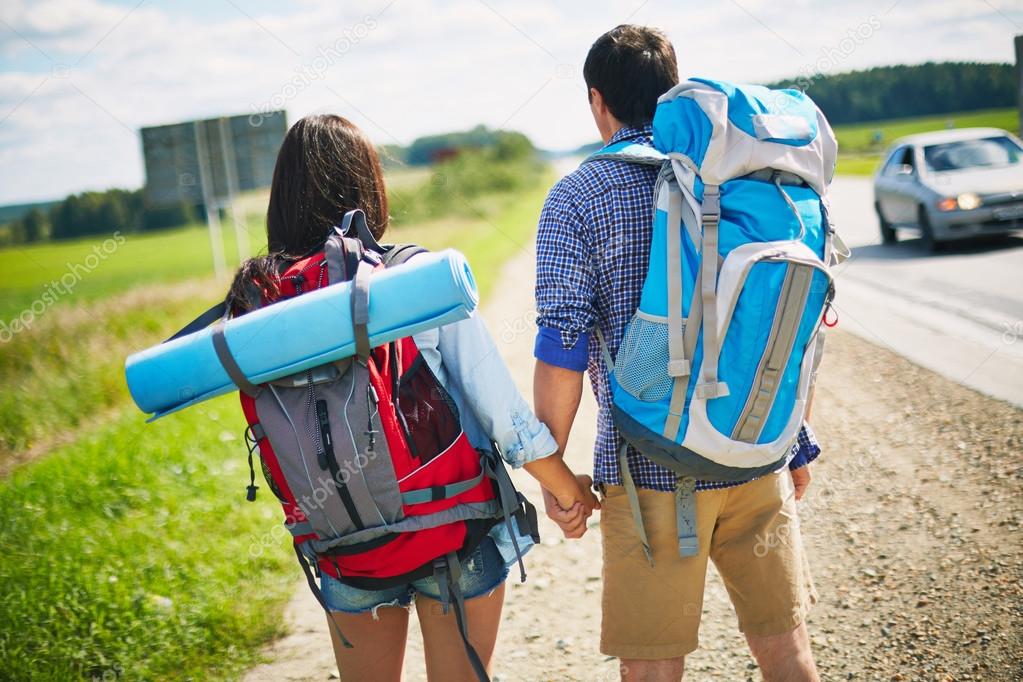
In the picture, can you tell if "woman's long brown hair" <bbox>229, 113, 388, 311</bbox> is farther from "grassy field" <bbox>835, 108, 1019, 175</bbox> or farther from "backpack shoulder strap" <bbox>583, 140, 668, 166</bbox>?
"grassy field" <bbox>835, 108, 1019, 175</bbox>

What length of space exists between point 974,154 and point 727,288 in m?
12.2

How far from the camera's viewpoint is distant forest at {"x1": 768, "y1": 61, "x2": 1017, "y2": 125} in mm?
7938

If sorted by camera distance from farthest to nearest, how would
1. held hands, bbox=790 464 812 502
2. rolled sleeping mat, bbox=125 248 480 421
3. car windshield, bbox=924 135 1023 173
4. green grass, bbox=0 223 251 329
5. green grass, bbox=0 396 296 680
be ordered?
green grass, bbox=0 223 251 329, car windshield, bbox=924 135 1023 173, green grass, bbox=0 396 296 680, held hands, bbox=790 464 812 502, rolled sleeping mat, bbox=125 248 480 421

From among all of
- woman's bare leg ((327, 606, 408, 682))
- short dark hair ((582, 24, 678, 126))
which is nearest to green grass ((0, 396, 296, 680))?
woman's bare leg ((327, 606, 408, 682))

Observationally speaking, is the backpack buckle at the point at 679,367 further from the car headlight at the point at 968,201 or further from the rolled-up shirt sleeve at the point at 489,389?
the car headlight at the point at 968,201

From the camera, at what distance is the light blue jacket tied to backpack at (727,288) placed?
6.32 feet

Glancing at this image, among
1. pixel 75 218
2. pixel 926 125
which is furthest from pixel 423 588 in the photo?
pixel 75 218

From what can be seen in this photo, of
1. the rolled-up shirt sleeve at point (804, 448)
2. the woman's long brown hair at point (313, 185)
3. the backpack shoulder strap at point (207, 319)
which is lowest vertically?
the rolled-up shirt sleeve at point (804, 448)

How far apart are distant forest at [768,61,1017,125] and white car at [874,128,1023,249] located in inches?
58.1

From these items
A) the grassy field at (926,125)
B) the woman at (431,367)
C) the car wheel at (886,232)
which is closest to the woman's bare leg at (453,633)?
the woman at (431,367)

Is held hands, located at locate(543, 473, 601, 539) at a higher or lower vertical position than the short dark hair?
lower

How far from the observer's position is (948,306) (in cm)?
816

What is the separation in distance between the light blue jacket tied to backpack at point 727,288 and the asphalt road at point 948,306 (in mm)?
4117

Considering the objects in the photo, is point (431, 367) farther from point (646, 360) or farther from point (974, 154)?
point (974, 154)
